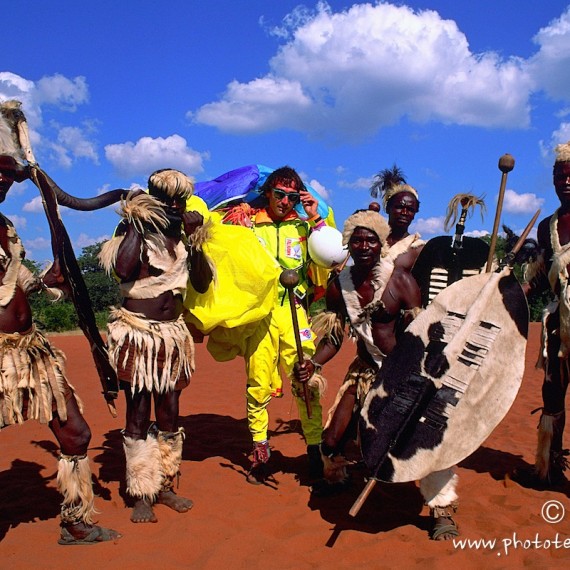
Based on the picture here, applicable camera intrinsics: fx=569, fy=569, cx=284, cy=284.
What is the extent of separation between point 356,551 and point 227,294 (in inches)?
74.3

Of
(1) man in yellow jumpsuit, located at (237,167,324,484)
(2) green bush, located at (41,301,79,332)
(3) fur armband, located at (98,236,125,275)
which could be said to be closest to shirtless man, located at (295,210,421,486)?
(1) man in yellow jumpsuit, located at (237,167,324,484)

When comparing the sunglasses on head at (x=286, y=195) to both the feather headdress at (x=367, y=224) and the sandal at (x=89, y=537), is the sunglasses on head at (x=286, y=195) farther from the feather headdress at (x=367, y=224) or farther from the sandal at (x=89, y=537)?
the sandal at (x=89, y=537)

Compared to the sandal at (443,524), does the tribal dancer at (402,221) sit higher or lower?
higher

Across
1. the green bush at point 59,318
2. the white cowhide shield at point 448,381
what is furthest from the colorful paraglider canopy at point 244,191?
the green bush at point 59,318

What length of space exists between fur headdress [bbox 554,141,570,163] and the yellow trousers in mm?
2079

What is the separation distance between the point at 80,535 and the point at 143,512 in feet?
1.45

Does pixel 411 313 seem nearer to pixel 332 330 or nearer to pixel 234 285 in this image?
pixel 332 330

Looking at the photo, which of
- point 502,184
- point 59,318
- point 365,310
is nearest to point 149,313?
point 365,310

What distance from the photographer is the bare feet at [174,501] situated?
3721 millimetres

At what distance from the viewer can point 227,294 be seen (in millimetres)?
4105

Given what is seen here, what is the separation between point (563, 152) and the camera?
3.71m

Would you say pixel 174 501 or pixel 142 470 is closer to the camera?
pixel 142 470

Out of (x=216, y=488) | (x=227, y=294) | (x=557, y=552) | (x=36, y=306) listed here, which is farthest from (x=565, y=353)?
(x=36, y=306)

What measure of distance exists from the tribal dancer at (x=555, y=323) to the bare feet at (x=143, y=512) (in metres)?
2.63
